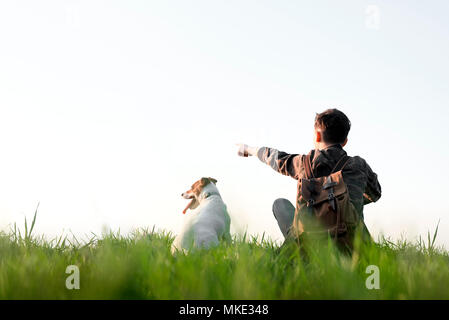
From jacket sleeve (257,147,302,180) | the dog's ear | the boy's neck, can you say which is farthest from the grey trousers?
the dog's ear

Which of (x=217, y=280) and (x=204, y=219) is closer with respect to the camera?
(x=217, y=280)

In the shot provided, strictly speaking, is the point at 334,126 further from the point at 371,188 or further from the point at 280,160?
the point at 371,188

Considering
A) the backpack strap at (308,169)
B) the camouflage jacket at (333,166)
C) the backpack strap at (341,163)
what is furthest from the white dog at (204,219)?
the backpack strap at (341,163)

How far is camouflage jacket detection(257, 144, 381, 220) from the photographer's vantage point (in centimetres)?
367

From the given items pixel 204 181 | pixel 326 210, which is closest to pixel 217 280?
pixel 326 210

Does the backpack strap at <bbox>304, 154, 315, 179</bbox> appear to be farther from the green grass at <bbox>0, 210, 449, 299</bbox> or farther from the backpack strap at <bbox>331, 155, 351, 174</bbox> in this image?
the green grass at <bbox>0, 210, 449, 299</bbox>

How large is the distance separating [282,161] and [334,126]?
61cm

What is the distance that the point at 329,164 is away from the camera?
3672mm

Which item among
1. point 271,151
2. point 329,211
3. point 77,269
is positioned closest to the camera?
point 77,269
